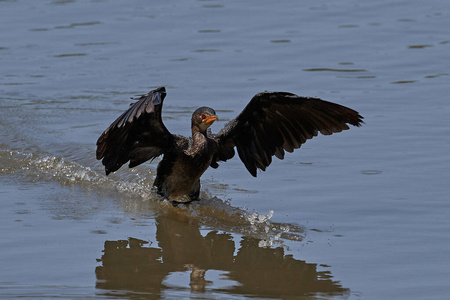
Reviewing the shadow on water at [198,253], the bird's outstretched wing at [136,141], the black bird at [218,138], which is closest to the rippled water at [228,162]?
the shadow on water at [198,253]

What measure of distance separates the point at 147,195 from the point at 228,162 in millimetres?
1322

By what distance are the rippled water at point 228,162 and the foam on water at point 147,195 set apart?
25mm

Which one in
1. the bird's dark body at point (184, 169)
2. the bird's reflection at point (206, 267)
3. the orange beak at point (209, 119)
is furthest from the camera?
the bird's dark body at point (184, 169)

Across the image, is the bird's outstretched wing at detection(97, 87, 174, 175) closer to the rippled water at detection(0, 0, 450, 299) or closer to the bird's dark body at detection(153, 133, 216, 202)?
the bird's dark body at detection(153, 133, 216, 202)

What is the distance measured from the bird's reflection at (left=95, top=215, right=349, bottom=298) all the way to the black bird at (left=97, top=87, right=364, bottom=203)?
0.83 m

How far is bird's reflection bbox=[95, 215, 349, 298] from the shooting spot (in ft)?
22.3

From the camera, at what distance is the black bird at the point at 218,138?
8570 mm

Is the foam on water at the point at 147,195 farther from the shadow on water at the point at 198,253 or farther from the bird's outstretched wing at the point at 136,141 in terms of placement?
the bird's outstretched wing at the point at 136,141

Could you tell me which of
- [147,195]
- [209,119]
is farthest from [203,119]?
[147,195]

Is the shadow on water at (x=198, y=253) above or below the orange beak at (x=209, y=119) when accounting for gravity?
below

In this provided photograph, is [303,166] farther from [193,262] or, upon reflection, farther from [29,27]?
[29,27]

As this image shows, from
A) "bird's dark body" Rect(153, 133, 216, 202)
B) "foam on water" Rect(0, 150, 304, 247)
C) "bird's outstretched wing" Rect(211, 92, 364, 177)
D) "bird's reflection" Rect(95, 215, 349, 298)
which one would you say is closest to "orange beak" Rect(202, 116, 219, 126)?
"bird's dark body" Rect(153, 133, 216, 202)

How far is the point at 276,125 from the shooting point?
912 cm

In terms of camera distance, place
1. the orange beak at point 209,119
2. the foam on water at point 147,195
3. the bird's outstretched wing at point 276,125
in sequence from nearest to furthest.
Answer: the foam on water at point 147,195
the bird's outstretched wing at point 276,125
the orange beak at point 209,119
